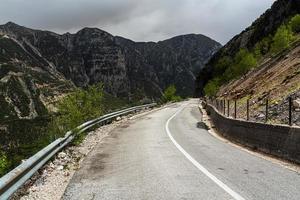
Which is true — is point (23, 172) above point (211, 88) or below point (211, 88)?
below

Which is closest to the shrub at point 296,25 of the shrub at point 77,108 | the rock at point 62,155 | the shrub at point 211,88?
the shrub at point 211,88

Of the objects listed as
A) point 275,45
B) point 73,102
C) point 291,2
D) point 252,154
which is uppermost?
point 291,2

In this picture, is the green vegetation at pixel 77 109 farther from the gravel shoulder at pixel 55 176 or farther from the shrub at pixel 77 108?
the gravel shoulder at pixel 55 176

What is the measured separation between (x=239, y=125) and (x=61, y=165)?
842 cm

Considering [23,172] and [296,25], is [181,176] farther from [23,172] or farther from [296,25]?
[296,25]

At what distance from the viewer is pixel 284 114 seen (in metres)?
18.9

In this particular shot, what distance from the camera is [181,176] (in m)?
10.2

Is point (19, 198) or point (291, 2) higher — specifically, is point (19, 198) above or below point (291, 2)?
below

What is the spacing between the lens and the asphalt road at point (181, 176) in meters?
8.39

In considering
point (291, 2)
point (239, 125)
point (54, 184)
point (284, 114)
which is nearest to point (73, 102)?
point (239, 125)

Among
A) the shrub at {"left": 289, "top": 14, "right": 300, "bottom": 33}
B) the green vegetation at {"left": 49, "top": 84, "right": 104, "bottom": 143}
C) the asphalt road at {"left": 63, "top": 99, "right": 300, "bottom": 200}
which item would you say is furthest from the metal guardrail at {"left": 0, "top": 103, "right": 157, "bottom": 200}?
the shrub at {"left": 289, "top": 14, "right": 300, "bottom": 33}

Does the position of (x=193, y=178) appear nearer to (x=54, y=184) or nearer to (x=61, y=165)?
(x=54, y=184)

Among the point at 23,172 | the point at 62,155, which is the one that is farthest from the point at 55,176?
the point at 62,155

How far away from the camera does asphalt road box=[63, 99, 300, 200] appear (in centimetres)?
839
